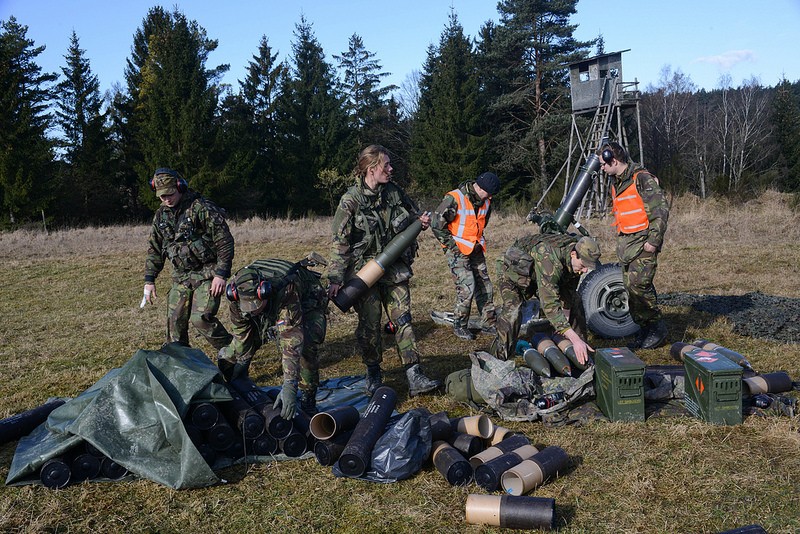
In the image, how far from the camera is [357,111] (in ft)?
132

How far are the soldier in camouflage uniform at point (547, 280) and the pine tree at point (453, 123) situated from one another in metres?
26.9

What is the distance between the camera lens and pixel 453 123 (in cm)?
3297

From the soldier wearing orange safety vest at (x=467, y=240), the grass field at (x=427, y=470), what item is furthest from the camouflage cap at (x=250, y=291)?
the soldier wearing orange safety vest at (x=467, y=240)

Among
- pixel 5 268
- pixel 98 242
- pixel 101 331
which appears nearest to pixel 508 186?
pixel 98 242

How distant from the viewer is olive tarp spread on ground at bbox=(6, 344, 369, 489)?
4.09 meters

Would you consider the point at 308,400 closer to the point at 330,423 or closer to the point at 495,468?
the point at 330,423

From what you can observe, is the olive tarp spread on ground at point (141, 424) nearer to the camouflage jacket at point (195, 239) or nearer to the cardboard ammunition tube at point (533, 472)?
the camouflage jacket at point (195, 239)

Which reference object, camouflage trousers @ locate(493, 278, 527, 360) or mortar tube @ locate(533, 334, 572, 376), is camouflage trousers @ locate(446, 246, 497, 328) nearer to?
camouflage trousers @ locate(493, 278, 527, 360)

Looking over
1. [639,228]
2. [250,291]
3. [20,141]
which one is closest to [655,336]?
[639,228]

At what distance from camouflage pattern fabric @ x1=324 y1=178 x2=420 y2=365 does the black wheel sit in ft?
8.57

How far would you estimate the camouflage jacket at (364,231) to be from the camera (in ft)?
18.4

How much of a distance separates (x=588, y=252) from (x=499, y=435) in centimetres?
183

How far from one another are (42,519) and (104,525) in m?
0.38

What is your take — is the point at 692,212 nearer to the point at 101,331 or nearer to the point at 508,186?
the point at 508,186
